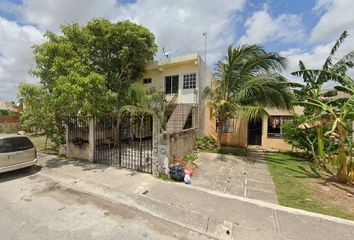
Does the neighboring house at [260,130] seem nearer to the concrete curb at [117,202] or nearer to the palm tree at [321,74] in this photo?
the palm tree at [321,74]

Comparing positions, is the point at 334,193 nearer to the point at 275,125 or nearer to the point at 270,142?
the point at 270,142

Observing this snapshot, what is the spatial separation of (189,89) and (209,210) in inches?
410

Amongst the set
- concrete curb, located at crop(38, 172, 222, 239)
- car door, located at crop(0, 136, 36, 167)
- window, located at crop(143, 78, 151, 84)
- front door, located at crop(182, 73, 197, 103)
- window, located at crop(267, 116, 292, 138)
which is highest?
window, located at crop(143, 78, 151, 84)

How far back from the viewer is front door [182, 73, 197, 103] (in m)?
14.1

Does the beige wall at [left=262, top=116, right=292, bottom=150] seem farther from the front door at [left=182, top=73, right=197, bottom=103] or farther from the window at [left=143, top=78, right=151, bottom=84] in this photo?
the window at [left=143, top=78, right=151, bottom=84]

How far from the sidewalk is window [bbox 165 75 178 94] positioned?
356 inches

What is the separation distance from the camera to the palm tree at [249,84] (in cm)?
1000

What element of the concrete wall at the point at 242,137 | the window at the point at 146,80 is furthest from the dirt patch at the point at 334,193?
the window at the point at 146,80

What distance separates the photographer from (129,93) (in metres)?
11.8

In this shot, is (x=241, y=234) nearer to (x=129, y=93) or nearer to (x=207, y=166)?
(x=207, y=166)

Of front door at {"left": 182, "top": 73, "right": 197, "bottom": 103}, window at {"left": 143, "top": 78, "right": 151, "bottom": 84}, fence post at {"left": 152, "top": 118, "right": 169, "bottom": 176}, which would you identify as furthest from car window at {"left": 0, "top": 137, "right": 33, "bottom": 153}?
window at {"left": 143, "top": 78, "right": 151, "bottom": 84}

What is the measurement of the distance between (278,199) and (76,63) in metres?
8.97

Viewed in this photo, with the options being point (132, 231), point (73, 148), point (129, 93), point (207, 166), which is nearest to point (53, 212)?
point (132, 231)

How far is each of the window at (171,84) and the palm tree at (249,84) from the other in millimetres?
4284
